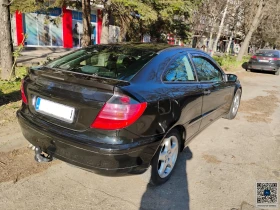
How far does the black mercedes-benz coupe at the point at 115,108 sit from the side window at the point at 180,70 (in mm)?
13

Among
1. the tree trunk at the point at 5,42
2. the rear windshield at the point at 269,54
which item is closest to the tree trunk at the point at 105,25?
the tree trunk at the point at 5,42

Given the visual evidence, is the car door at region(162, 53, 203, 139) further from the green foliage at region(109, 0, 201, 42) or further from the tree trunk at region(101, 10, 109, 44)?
the tree trunk at region(101, 10, 109, 44)

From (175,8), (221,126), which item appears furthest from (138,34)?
(221,126)

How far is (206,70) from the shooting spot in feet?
13.1

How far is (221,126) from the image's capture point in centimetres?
520

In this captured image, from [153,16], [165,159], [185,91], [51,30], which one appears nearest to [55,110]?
[165,159]

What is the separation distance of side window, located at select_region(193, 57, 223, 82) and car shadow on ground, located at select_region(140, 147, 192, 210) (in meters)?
1.45

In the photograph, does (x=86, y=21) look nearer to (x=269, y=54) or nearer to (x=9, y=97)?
(x=9, y=97)

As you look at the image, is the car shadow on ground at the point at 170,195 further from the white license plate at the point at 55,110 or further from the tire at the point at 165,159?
the white license plate at the point at 55,110

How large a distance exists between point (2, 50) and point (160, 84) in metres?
5.25

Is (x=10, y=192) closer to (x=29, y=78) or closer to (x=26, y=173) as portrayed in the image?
(x=26, y=173)

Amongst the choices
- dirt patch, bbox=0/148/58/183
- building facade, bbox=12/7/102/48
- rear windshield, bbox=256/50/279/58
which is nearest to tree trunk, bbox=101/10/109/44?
dirt patch, bbox=0/148/58/183

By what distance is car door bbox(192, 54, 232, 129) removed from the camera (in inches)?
146

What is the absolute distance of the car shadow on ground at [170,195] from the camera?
2.67 meters
